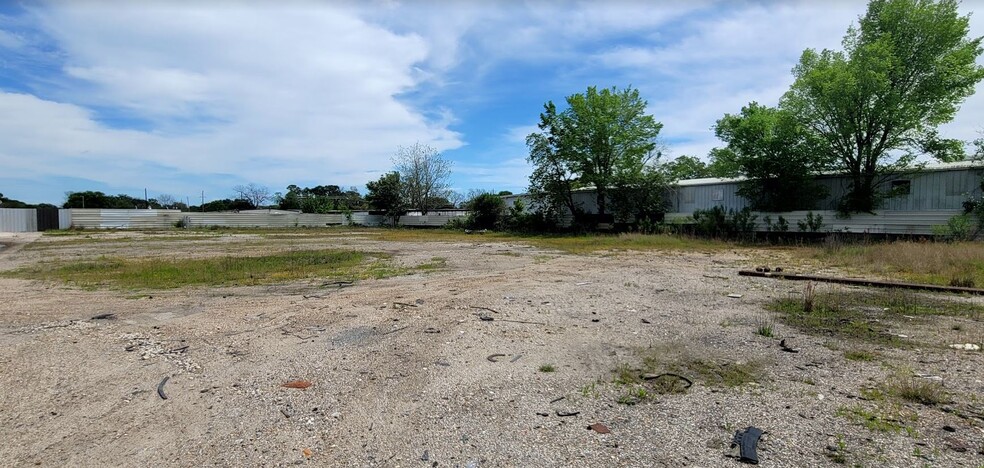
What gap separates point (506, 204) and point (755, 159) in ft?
64.9

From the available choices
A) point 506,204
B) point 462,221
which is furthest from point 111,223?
point 506,204

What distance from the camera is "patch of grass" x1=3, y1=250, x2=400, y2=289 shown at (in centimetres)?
1007

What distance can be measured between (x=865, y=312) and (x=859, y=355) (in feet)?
8.24

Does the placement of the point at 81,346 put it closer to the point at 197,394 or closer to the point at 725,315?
the point at 197,394

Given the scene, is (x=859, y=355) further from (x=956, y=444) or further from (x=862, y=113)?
(x=862, y=113)

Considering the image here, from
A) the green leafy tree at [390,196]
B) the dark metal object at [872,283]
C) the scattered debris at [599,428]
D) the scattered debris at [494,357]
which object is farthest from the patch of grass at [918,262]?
the green leafy tree at [390,196]

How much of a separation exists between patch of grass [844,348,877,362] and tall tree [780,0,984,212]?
60.9 feet

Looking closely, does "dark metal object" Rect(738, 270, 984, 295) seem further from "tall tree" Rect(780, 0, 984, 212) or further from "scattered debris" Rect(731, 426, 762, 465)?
"tall tree" Rect(780, 0, 984, 212)

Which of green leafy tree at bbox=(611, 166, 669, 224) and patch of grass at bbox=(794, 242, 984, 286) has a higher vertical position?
green leafy tree at bbox=(611, 166, 669, 224)

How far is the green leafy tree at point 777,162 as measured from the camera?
67.9ft

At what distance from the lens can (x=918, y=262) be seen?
34.5ft

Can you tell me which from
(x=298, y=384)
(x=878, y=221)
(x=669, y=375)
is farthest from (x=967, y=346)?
(x=878, y=221)

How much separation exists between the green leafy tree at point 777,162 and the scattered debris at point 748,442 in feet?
71.2

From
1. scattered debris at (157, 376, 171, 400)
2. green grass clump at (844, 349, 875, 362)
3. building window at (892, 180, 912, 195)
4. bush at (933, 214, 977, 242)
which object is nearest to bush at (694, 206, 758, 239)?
building window at (892, 180, 912, 195)
